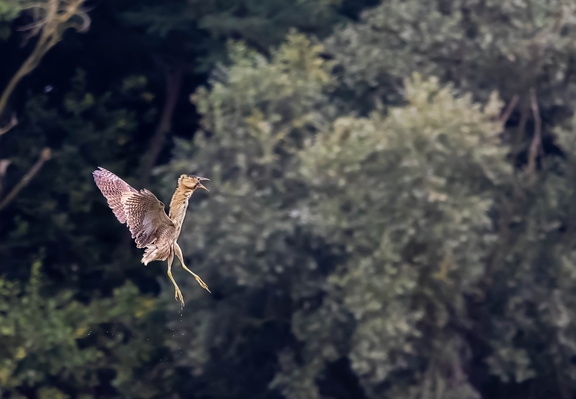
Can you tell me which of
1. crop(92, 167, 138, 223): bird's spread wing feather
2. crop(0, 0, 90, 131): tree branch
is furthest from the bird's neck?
crop(0, 0, 90, 131): tree branch

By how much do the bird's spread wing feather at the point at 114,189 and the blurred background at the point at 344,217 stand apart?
5016 mm

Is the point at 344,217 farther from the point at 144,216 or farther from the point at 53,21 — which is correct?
the point at 144,216

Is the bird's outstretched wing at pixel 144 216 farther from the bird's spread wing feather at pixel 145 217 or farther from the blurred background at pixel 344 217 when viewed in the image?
the blurred background at pixel 344 217

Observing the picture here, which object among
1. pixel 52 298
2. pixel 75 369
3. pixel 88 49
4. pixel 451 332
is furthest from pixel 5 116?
pixel 451 332

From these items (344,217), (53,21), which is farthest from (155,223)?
(53,21)

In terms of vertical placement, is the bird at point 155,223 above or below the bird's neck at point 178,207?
below

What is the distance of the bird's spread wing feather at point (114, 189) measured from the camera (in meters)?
3.90

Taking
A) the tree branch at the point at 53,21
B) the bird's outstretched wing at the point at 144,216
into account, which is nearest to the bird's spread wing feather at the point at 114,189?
the bird's outstretched wing at the point at 144,216

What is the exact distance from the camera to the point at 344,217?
9305 millimetres

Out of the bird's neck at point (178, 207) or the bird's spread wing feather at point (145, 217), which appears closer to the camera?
the bird's neck at point (178, 207)

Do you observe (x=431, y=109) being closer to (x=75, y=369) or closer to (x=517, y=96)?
(x=517, y=96)

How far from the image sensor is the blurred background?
912cm

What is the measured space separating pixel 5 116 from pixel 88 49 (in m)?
1.29

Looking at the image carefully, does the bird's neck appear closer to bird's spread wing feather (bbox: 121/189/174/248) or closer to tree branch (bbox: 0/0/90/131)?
bird's spread wing feather (bbox: 121/189/174/248)
